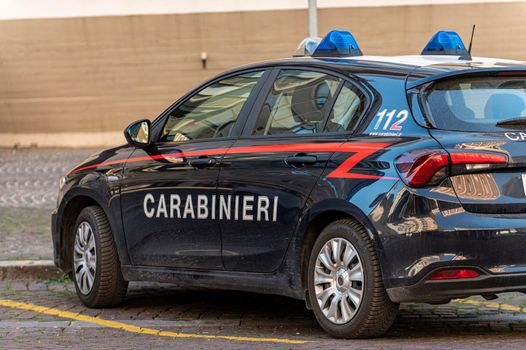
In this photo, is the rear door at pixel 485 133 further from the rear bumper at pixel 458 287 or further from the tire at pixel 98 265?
the tire at pixel 98 265

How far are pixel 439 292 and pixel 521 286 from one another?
0.44 m

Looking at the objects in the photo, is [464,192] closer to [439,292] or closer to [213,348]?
[439,292]

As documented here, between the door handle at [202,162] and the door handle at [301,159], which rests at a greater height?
the door handle at [301,159]

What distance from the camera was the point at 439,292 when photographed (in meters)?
6.77

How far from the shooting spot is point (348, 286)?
7.08 m

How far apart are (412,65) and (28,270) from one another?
14.3 ft

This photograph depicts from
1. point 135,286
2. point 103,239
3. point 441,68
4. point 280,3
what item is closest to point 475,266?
point 441,68

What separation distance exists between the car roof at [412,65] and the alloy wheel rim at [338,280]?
959mm

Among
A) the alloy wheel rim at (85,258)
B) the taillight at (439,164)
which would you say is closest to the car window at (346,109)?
the taillight at (439,164)

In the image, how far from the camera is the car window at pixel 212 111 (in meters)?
8.09

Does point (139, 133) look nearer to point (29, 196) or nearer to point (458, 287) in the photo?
point (458, 287)

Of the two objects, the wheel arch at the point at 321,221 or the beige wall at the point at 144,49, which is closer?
the wheel arch at the point at 321,221

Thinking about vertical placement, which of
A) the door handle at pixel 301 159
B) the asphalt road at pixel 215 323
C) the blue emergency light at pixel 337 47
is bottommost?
the asphalt road at pixel 215 323

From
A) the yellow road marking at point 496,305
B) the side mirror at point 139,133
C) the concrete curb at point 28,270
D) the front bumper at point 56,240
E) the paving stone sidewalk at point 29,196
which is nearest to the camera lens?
the side mirror at point 139,133
